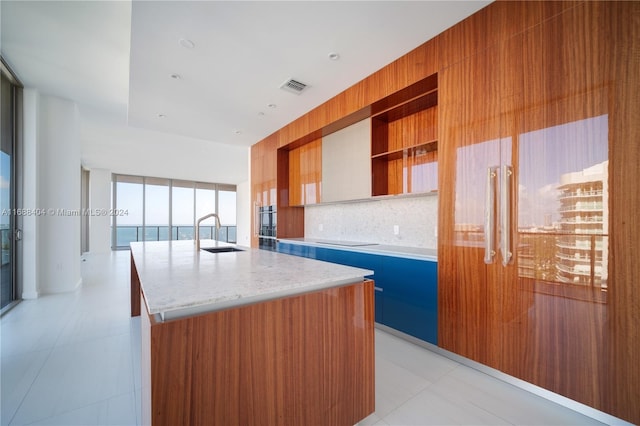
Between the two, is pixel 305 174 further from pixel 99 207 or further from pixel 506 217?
pixel 99 207

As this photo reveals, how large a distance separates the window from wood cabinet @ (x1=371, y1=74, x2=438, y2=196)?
277 inches

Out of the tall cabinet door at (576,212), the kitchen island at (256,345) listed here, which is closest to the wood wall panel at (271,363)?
the kitchen island at (256,345)

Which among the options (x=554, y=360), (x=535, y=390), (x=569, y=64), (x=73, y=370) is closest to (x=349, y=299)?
(x=554, y=360)

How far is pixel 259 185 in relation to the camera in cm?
516

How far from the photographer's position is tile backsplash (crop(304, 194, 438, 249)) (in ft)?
9.43

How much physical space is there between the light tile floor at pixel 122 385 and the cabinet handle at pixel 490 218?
90 centimetres

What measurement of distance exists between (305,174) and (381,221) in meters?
1.54

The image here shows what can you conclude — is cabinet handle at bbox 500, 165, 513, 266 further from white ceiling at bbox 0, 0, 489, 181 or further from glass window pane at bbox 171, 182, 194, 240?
glass window pane at bbox 171, 182, 194, 240

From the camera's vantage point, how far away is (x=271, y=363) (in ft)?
3.60

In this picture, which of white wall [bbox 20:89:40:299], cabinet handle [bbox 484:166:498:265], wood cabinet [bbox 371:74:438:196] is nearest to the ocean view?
white wall [bbox 20:89:40:299]

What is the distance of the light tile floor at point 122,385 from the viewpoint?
1530 mm

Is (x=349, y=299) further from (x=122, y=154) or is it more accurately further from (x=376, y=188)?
(x=122, y=154)

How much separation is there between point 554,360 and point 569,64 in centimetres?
179

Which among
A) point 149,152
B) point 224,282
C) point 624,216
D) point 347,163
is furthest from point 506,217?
point 149,152
